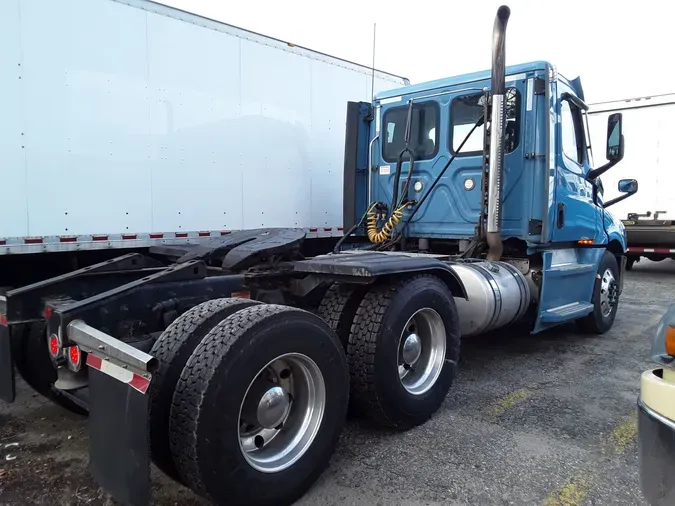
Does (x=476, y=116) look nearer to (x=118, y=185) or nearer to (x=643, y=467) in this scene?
(x=118, y=185)

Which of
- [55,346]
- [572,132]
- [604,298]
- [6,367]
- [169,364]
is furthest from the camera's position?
[604,298]

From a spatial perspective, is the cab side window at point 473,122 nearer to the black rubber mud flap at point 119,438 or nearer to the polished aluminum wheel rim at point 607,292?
the polished aluminum wheel rim at point 607,292

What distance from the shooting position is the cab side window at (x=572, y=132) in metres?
5.57

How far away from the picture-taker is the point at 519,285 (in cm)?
512

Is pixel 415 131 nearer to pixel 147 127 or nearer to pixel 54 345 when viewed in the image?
pixel 147 127

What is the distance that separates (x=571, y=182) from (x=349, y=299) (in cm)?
324

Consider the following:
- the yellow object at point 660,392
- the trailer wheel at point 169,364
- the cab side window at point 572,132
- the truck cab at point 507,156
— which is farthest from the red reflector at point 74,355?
the cab side window at point 572,132

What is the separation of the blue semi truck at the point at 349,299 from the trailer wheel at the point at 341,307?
0.01 meters

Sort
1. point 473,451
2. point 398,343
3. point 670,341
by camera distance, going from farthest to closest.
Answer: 1. point 398,343
2. point 473,451
3. point 670,341

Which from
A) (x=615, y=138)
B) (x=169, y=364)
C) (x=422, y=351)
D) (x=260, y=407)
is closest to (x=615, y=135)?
(x=615, y=138)

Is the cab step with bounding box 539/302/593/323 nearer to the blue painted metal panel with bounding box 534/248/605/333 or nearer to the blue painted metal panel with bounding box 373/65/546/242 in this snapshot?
the blue painted metal panel with bounding box 534/248/605/333

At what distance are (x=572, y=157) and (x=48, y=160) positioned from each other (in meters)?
5.04

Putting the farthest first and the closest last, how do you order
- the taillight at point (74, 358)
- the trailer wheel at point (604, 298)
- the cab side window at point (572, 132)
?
the trailer wheel at point (604, 298) → the cab side window at point (572, 132) → the taillight at point (74, 358)

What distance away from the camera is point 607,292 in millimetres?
6543
